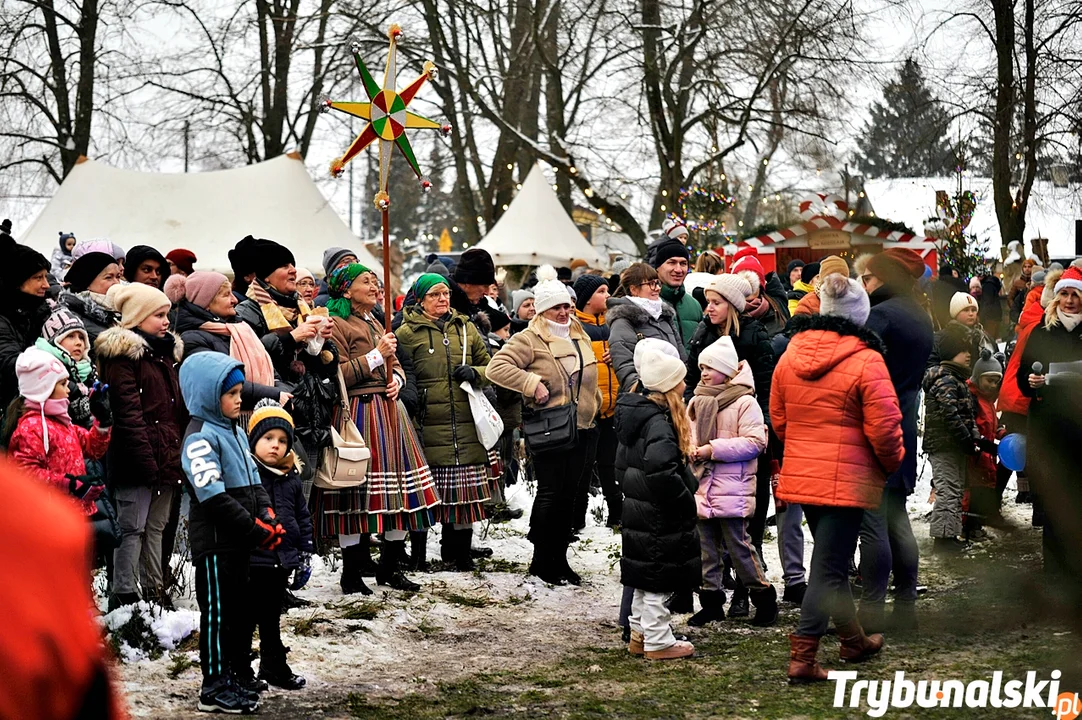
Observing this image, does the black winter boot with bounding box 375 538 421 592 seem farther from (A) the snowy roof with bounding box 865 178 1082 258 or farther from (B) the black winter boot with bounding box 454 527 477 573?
(A) the snowy roof with bounding box 865 178 1082 258

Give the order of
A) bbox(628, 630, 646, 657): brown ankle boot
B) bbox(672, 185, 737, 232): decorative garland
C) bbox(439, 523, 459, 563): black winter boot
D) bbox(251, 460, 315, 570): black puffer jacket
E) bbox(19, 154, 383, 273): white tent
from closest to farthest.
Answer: bbox(251, 460, 315, 570): black puffer jacket, bbox(628, 630, 646, 657): brown ankle boot, bbox(439, 523, 459, 563): black winter boot, bbox(19, 154, 383, 273): white tent, bbox(672, 185, 737, 232): decorative garland

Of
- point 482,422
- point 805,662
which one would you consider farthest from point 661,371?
point 482,422

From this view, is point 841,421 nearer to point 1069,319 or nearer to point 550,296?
point 1069,319

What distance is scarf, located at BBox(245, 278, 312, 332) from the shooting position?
7.44 metres

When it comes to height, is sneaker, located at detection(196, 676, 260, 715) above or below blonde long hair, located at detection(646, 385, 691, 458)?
below

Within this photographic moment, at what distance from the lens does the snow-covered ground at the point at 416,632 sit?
6094 millimetres

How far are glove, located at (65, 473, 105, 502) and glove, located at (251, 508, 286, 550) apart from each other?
101cm

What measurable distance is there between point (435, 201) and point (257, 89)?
33.9 meters

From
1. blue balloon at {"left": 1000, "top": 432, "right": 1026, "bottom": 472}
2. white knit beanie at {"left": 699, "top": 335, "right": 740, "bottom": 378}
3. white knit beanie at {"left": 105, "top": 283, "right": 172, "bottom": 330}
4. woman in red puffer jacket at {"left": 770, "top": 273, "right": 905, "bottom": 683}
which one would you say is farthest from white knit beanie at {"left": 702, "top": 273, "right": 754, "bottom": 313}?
blue balloon at {"left": 1000, "top": 432, "right": 1026, "bottom": 472}

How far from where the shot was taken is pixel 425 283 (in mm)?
8398

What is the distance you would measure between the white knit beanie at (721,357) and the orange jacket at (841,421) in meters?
1.11

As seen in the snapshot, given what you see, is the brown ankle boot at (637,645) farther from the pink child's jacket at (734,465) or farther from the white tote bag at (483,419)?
the white tote bag at (483,419)

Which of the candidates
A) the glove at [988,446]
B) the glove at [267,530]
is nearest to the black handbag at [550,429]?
the glove at [267,530]

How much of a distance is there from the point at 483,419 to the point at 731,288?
1.80m
